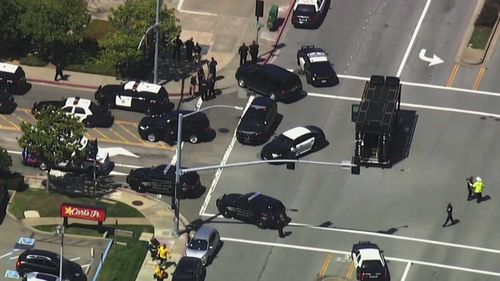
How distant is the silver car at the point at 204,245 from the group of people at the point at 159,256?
1.40 metres

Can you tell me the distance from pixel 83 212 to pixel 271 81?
1986cm

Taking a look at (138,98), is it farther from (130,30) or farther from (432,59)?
(432,59)

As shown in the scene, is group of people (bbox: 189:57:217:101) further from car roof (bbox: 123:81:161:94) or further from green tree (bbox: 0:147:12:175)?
green tree (bbox: 0:147:12:175)

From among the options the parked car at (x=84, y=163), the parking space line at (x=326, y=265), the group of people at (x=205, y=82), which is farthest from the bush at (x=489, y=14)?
the parked car at (x=84, y=163)

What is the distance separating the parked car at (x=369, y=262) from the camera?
8519cm

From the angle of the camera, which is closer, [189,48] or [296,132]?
[296,132]

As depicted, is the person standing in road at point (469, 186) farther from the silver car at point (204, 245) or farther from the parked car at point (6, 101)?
the parked car at point (6, 101)

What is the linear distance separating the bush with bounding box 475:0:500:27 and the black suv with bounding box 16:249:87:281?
4099cm

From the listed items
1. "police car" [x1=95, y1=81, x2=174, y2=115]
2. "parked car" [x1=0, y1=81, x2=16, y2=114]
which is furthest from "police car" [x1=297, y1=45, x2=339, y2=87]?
"parked car" [x1=0, y1=81, x2=16, y2=114]

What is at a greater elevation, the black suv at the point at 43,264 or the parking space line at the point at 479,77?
the parking space line at the point at 479,77

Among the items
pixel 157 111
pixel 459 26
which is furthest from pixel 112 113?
pixel 459 26

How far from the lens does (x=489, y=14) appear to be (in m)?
113

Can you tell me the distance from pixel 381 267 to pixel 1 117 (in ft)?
100

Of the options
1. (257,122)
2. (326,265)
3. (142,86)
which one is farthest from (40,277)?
(142,86)
